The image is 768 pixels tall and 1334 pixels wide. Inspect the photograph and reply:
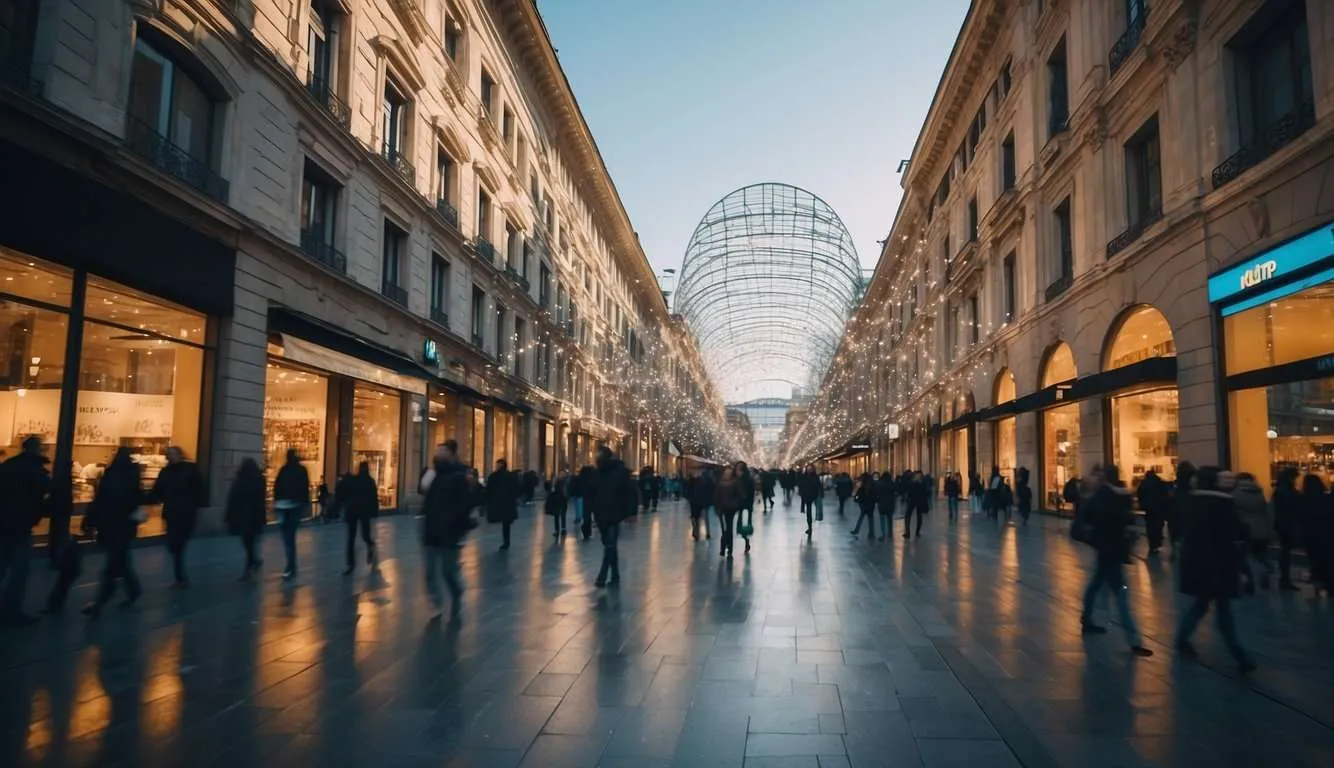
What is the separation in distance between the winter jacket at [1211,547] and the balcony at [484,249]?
23809mm

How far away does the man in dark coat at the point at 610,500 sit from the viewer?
991 centimetres

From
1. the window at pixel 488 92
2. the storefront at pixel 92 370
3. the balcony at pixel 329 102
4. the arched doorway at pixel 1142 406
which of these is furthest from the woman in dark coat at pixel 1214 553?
the window at pixel 488 92

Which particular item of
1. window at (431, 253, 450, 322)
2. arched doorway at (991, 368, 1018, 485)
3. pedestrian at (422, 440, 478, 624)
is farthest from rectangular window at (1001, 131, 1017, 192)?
pedestrian at (422, 440, 478, 624)

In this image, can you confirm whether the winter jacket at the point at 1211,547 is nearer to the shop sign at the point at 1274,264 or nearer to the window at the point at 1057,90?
the shop sign at the point at 1274,264

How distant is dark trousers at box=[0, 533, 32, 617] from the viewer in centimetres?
705

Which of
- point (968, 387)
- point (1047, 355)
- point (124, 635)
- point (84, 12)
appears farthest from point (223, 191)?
point (968, 387)

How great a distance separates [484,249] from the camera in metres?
28.7

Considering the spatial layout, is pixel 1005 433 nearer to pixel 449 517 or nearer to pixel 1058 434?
pixel 1058 434

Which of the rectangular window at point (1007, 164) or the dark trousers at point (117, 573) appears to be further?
the rectangular window at point (1007, 164)

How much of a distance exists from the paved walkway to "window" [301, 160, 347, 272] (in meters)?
9.60

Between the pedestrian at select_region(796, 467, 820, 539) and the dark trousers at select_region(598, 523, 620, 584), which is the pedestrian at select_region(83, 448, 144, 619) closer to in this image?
the dark trousers at select_region(598, 523, 620, 584)

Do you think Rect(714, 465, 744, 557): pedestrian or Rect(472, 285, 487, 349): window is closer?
Rect(714, 465, 744, 557): pedestrian

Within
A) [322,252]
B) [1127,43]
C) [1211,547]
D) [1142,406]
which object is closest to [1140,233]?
[1142,406]

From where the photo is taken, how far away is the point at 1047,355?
2402 cm
